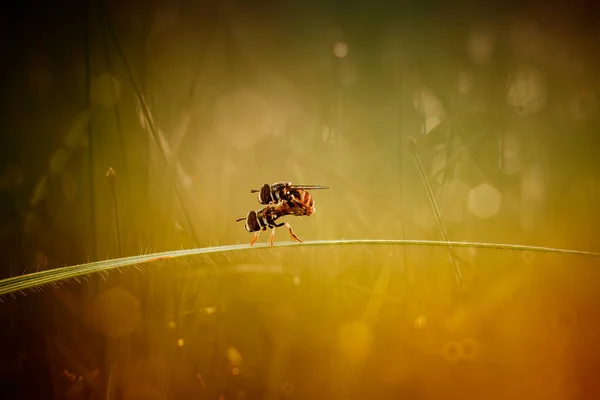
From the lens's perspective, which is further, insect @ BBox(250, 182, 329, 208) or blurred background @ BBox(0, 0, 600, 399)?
blurred background @ BBox(0, 0, 600, 399)

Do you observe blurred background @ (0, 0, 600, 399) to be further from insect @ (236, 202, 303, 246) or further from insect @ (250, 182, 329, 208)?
insect @ (250, 182, 329, 208)

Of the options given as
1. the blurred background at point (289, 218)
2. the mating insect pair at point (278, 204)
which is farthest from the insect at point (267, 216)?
the blurred background at point (289, 218)

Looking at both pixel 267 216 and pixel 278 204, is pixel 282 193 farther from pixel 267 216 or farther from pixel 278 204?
pixel 267 216

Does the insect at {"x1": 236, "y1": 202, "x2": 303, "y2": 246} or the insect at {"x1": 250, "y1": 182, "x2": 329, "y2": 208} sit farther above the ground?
the insect at {"x1": 250, "y1": 182, "x2": 329, "y2": 208}

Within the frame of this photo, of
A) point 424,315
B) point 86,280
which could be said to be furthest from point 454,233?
point 86,280

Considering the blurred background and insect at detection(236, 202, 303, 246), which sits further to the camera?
the blurred background

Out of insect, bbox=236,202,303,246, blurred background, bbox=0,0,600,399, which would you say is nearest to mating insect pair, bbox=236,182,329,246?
insect, bbox=236,202,303,246
